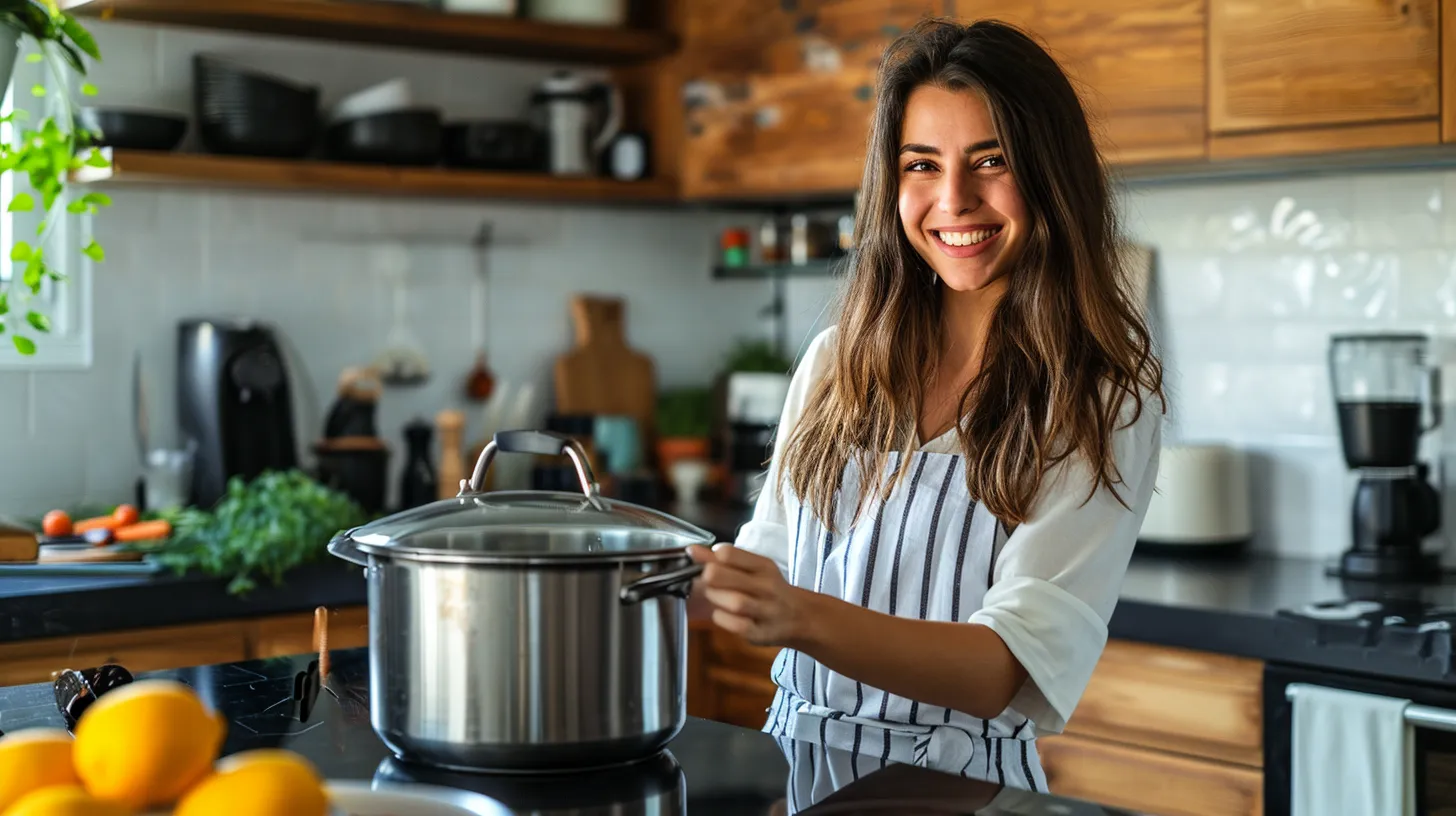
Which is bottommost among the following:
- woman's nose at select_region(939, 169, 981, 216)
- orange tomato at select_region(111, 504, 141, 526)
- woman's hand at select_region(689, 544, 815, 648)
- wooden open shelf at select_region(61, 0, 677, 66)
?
orange tomato at select_region(111, 504, 141, 526)

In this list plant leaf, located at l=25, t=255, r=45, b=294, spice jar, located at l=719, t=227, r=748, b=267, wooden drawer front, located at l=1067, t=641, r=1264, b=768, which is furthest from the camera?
spice jar, located at l=719, t=227, r=748, b=267

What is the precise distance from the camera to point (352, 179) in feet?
10.1

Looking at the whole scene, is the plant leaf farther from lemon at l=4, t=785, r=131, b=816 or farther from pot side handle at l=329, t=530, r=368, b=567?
lemon at l=4, t=785, r=131, b=816

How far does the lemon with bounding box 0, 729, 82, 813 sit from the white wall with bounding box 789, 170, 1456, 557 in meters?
2.27

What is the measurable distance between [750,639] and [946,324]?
0.66 meters

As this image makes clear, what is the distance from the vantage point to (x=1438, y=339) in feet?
8.81

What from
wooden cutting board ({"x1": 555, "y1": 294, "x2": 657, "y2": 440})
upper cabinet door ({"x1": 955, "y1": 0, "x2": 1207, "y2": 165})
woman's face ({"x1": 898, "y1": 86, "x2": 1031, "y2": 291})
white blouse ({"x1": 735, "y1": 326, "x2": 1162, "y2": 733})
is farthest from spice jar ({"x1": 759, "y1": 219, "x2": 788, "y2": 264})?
white blouse ({"x1": 735, "y1": 326, "x2": 1162, "y2": 733})

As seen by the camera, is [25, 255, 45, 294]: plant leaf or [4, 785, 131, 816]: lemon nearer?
[4, 785, 131, 816]: lemon

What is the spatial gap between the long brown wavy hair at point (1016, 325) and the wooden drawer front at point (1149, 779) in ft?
2.94

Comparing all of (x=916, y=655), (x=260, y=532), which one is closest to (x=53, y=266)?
(x=260, y=532)

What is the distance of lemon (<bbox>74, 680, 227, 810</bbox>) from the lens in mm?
837

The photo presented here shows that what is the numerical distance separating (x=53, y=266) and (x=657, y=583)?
2.31 m

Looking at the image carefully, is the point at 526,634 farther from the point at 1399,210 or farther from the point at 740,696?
the point at 1399,210

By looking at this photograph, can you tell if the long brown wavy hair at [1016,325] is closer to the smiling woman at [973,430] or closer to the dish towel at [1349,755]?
the smiling woman at [973,430]
